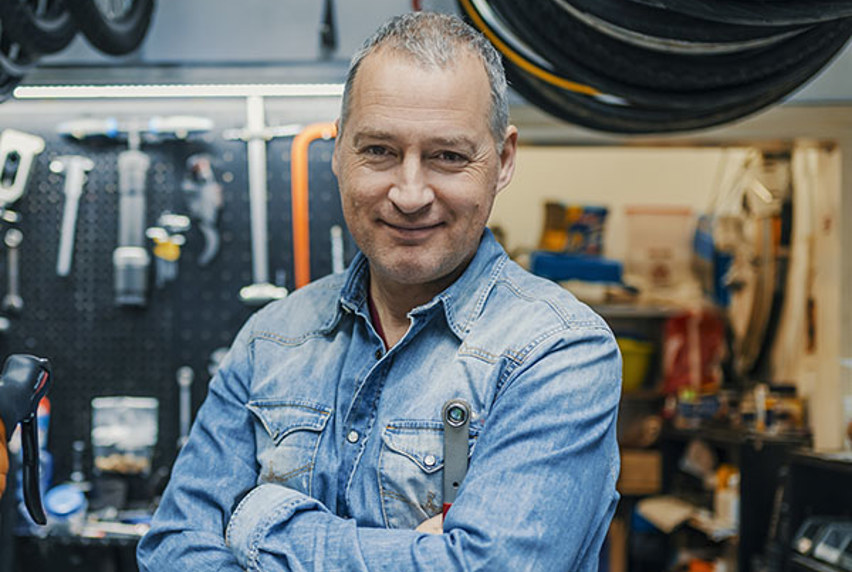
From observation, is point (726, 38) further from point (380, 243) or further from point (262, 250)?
A: point (262, 250)

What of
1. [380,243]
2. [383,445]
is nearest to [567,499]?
[383,445]

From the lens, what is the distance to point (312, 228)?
146 inches

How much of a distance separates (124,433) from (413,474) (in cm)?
256

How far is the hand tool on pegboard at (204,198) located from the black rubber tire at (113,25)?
0.52 meters

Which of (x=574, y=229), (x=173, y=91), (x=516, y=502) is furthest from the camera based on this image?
(x=574, y=229)

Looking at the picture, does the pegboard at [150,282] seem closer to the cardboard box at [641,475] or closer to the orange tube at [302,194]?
the orange tube at [302,194]

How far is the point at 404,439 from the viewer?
4.64ft

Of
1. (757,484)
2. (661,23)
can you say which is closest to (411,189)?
(661,23)

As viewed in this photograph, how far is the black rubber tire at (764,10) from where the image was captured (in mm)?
1909

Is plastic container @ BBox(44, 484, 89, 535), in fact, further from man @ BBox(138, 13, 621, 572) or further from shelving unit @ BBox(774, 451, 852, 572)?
shelving unit @ BBox(774, 451, 852, 572)

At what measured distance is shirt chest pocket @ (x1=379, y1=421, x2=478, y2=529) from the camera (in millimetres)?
1390

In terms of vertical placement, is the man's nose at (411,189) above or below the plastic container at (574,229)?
below

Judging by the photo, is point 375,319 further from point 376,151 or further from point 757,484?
point 757,484

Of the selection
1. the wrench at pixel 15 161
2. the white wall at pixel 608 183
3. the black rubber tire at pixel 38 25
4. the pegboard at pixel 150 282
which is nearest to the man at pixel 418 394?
the black rubber tire at pixel 38 25
